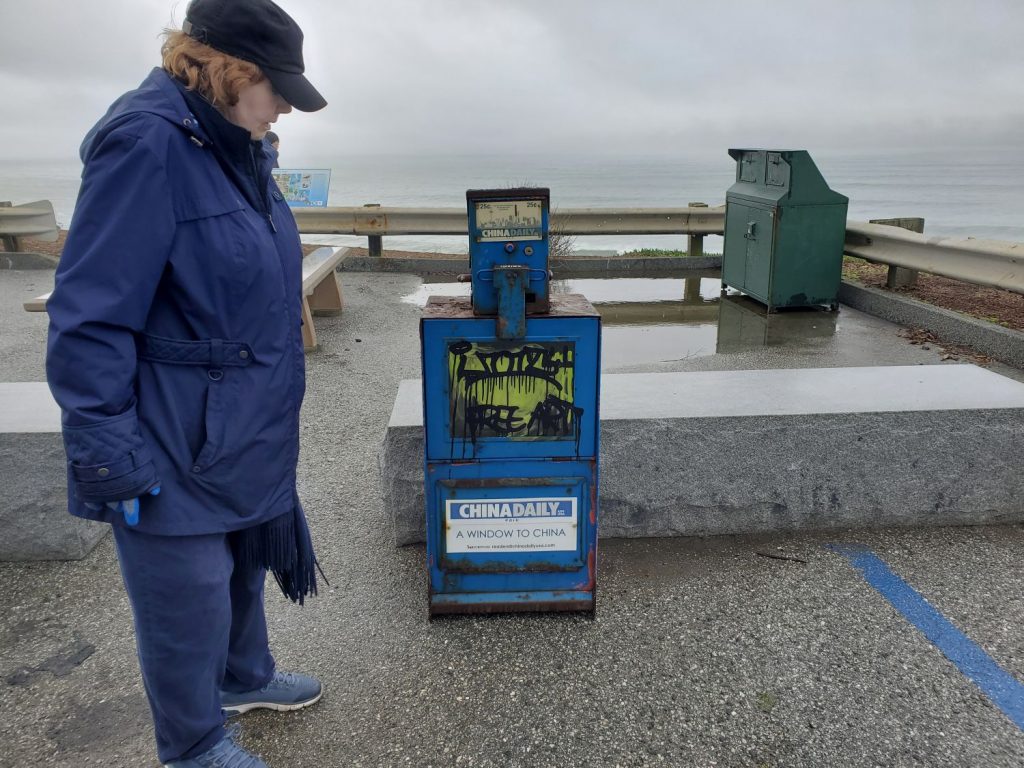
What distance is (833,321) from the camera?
25.0 ft

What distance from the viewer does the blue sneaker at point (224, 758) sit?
6.79 ft

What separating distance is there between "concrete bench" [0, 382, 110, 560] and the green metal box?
21.5 ft

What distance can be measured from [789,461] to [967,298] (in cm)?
625

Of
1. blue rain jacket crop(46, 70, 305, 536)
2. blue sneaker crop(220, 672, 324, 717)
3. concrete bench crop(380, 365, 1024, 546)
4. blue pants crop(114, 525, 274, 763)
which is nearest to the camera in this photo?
blue rain jacket crop(46, 70, 305, 536)

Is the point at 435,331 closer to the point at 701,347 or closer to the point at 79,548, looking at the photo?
the point at 79,548

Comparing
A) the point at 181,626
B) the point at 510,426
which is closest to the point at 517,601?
the point at 510,426

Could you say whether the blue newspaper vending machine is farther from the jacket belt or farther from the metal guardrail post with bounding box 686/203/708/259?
the metal guardrail post with bounding box 686/203/708/259

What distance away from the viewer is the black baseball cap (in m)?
1.74

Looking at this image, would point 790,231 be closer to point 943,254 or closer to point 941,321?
point 943,254

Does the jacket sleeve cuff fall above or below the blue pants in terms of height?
above

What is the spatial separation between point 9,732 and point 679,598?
2.33 metres

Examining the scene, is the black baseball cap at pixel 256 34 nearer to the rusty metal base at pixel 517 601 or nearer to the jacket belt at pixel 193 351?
the jacket belt at pixel 193 351

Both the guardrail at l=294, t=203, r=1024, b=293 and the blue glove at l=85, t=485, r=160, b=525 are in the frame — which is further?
the guardrail at l=294, t=203, r=1024, b=293

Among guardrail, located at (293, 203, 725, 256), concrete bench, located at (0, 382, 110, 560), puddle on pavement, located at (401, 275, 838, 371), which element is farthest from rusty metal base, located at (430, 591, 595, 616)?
guardrail, located at (293, 203, 725, 256)
